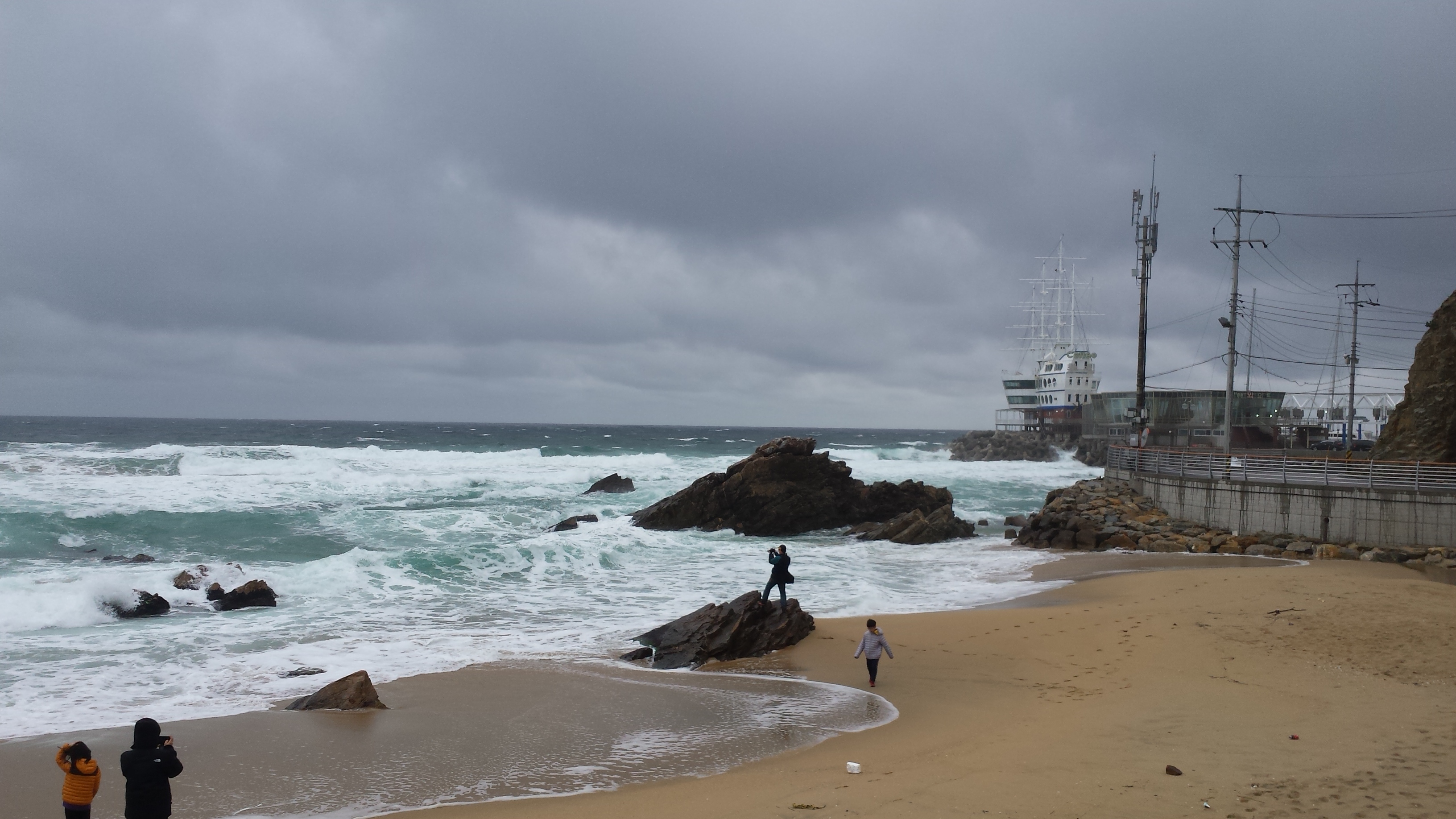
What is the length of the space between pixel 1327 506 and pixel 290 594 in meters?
22.8

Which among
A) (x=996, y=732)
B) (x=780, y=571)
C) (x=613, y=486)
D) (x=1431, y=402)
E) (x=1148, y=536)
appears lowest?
(x=996, y=732)

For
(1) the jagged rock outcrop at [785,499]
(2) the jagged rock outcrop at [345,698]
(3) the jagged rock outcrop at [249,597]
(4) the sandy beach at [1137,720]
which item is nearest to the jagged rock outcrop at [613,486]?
(1) the jagged rock outcrop at [785,499]

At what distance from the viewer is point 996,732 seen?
323 inches

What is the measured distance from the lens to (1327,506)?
19.5 m

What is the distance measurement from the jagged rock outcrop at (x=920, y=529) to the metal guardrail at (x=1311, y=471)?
6.36m

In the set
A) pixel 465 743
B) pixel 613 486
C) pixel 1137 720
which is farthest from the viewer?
pixel 613 486

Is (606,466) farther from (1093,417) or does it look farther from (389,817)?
(389,817)

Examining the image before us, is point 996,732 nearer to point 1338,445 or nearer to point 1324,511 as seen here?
point 1324,511

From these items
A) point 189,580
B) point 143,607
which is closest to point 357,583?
point 189,580

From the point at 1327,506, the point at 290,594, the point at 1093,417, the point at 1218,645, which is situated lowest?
the point at 290,594

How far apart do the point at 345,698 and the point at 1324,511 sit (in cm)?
2094

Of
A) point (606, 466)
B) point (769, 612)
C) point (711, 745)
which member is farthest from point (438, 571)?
point (606, 466)

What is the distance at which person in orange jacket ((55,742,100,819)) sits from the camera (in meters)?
5.54

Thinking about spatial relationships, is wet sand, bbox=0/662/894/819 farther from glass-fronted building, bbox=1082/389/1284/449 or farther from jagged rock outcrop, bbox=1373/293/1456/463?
glass-fronted building, bbox=1082/389/1284/449
